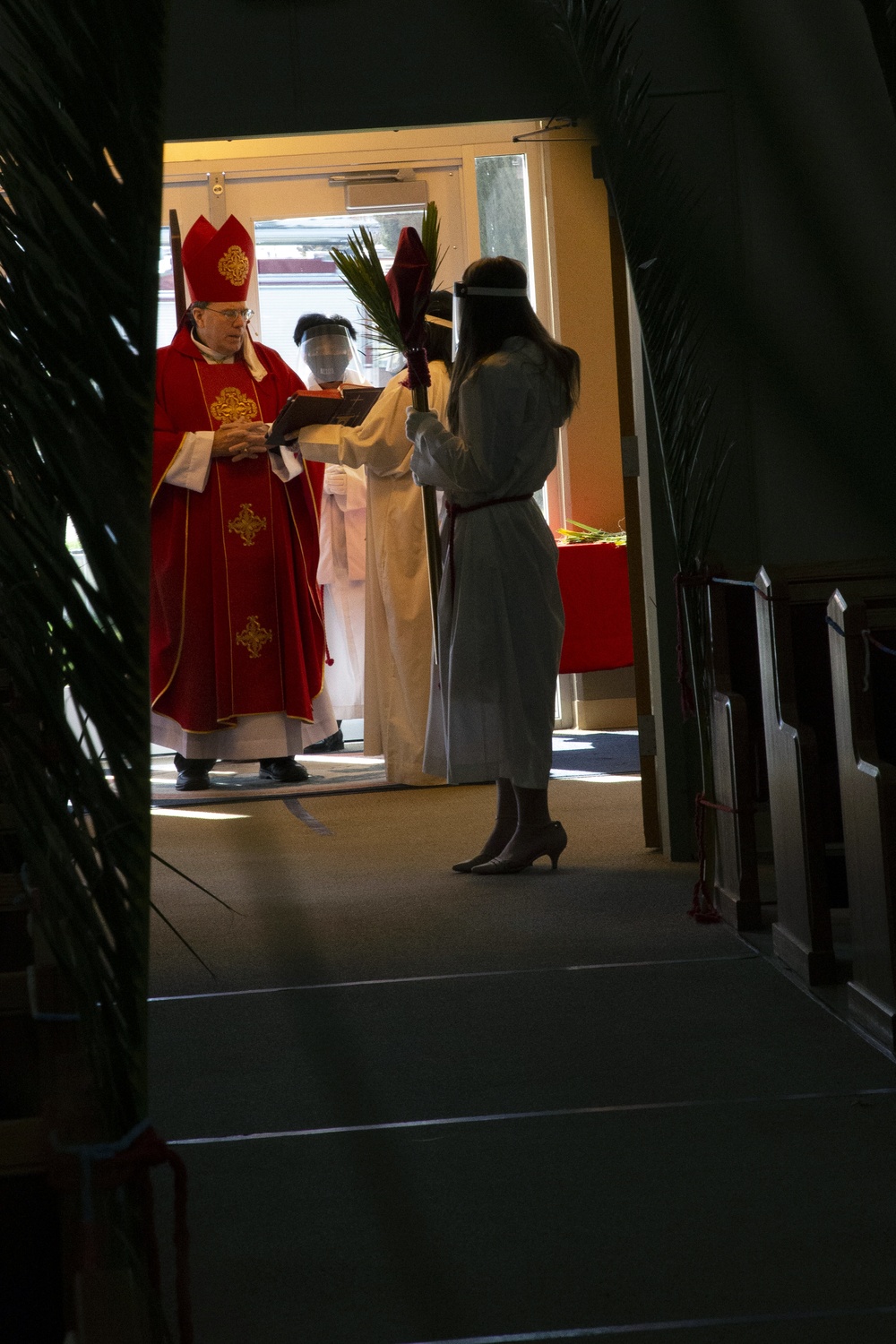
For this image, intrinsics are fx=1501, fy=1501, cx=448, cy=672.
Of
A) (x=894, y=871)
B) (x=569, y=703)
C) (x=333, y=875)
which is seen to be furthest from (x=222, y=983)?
(x=569, y=703)

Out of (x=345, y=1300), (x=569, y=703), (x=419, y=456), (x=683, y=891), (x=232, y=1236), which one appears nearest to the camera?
(x=345, y=1300)

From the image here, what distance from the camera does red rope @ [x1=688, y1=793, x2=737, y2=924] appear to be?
319 cm

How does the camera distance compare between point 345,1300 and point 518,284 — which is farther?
point 518,284

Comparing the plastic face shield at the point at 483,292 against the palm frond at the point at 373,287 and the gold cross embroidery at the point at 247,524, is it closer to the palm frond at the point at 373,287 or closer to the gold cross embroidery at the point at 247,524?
the palm frond at the point at 373,287

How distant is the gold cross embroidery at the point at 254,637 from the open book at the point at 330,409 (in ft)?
2.82

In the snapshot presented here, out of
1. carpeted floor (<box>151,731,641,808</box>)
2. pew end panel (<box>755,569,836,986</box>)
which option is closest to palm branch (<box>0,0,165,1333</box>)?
pew end panel (<box>755,569,836,986</box>)

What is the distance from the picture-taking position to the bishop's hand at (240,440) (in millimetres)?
5691

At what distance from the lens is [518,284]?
3590 mm

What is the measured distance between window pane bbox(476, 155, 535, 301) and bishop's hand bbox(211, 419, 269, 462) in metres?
2.00

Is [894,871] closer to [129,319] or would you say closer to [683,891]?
[683,891]

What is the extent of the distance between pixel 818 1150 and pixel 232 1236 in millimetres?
728

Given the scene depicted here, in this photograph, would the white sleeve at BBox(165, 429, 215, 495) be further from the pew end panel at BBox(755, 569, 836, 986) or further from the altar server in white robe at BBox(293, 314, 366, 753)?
the pew end panel at BBox(755, 569, 836, 986)

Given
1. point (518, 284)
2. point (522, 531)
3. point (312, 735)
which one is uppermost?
point (518, 284)

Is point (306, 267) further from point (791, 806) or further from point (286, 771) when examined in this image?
point (791, 806)
